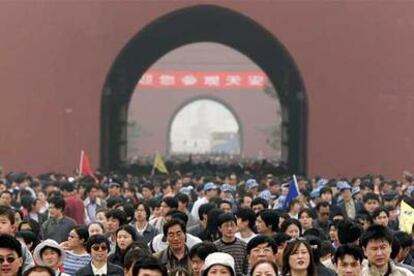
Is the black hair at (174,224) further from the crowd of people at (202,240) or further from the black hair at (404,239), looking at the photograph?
the black hair at (404,239)

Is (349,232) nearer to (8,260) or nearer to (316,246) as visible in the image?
(316,246)

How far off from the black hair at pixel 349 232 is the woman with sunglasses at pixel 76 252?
6.19ft

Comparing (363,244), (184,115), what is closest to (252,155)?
(184,115)

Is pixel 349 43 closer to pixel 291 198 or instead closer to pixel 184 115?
pixel 291 198

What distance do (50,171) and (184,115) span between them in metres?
34.3

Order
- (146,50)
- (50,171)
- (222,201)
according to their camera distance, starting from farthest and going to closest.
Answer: (146,50), (50,171), (222,201)

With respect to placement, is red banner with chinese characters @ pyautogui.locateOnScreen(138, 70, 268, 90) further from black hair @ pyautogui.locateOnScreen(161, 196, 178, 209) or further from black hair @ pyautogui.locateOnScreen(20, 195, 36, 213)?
black hair @ pyautogui.locateOnScreen(161, 196, 178, 209)

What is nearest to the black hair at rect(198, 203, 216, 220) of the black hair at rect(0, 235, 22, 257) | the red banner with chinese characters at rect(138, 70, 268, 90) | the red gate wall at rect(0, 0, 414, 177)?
the black hair at rect(0, 235, 22, 257)

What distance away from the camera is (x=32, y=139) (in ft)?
77.3

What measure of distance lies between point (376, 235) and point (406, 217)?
3.57m

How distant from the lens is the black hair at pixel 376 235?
7.03 metres

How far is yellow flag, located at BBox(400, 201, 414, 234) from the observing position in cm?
1040

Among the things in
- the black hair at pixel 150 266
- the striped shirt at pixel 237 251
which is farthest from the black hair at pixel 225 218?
the black hair at pixel 150 266

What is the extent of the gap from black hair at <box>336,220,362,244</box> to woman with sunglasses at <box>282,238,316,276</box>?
1655 millimetres
